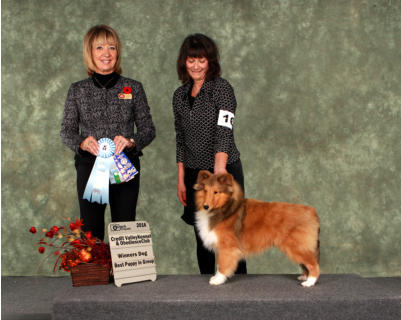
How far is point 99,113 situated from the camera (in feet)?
9.66

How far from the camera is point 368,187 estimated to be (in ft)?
15.8

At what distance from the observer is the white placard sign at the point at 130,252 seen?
8.73 feet

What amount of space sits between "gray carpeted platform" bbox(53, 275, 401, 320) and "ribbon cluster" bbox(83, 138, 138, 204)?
1.97 feet

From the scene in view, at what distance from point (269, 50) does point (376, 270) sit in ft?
8.34

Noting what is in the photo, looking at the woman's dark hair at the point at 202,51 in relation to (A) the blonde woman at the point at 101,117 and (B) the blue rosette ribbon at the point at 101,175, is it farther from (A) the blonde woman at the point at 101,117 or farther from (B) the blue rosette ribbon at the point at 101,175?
(B) the blue rosette ribbon at the point at 101,175

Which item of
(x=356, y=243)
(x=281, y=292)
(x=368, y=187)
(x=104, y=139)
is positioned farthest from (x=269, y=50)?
(x=281, y=292)

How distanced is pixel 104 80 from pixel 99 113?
0.74 feet

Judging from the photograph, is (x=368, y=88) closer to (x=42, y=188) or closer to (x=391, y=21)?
(x=391, y=21)

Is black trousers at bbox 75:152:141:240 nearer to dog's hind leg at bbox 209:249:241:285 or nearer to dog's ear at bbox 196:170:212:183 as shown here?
dog's ear at bbox 196:170:212:183

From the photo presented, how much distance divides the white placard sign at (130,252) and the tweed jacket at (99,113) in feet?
1.75

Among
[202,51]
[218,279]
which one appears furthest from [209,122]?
[218,279]

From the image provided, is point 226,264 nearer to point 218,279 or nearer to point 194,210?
point 218,279

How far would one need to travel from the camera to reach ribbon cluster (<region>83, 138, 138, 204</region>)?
2.81m

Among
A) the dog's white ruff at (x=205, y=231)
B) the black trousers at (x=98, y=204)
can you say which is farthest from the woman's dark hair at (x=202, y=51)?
the dog's white ruff at (x=205, y=231)
